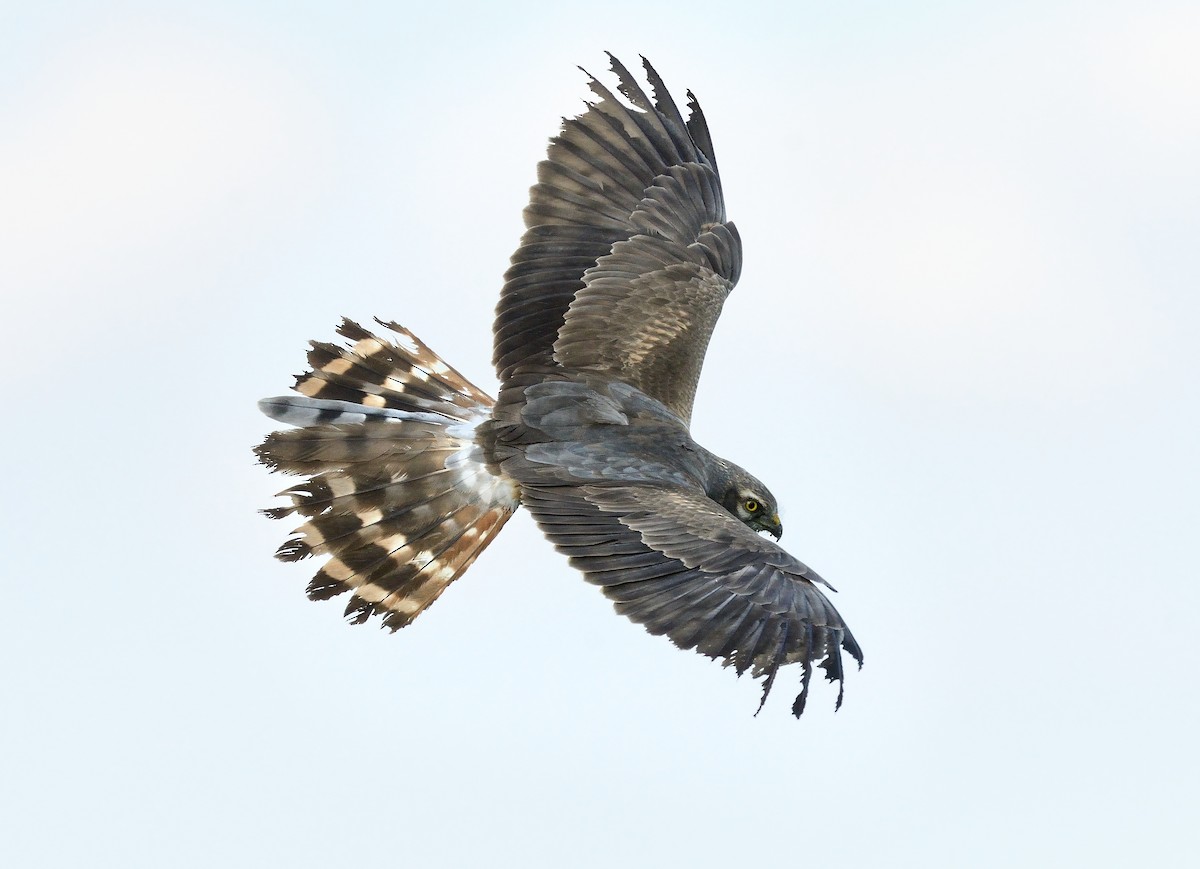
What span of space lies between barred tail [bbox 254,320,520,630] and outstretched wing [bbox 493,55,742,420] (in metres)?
0.76

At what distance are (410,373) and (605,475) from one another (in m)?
1.99

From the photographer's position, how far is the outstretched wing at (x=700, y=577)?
30.9 ft

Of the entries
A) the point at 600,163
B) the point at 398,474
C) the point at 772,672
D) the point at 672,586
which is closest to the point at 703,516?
the point at 672,586

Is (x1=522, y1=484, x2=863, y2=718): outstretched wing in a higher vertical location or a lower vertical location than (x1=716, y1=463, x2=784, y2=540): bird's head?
lower

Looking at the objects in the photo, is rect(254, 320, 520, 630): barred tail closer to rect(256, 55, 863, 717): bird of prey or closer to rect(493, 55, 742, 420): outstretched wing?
rect(256, 55, 863, 717): bird of prey

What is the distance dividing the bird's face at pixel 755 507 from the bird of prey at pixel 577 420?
1cm

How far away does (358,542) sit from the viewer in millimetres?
11648

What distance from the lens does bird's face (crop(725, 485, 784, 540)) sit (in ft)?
38.4

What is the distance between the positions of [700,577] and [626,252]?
11.4 ft

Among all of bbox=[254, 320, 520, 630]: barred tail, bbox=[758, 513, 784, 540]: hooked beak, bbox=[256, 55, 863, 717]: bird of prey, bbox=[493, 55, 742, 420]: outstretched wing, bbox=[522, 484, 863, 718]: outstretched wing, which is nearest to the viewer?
bbox=[522, 484, 863, 718]: outstretched wing

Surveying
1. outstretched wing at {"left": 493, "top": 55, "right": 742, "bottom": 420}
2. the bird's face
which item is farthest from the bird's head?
outstretched wing at {"left": 493, "top": 55, "right": 742, "bottom": 420}

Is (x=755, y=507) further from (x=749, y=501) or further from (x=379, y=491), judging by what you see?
(x=379, y=491)

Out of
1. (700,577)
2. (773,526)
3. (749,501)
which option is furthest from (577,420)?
(700,577)

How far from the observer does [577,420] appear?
1147 centimetres
